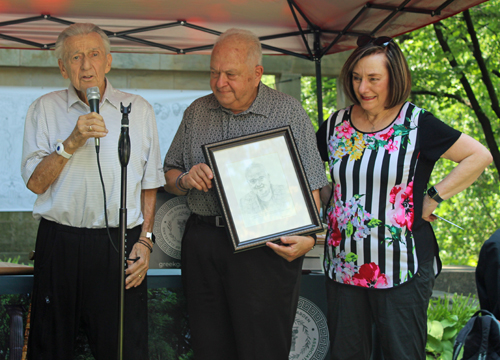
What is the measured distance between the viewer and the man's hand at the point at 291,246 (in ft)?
7.20

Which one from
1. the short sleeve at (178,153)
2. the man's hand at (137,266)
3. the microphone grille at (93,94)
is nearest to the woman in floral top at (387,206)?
the short sleeve at (178,153)

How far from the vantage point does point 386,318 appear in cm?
221

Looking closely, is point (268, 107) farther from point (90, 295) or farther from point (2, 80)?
point (2, 80)

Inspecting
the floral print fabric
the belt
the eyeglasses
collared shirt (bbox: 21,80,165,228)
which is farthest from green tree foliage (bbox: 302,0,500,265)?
→ collared shirt (bbox: 21,80,165,228)

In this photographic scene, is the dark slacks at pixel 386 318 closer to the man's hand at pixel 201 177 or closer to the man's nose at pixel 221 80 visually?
the man's hand at pixel 201 177

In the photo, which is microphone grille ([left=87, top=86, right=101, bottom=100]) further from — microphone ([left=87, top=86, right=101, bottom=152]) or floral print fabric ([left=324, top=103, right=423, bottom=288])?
floral print fabric ([left=324, top=103, right=423, bottom=288])

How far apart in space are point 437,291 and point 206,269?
16.4 feet

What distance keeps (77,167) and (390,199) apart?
1565mm

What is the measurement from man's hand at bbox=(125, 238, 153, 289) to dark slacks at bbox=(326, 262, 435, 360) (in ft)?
3.30

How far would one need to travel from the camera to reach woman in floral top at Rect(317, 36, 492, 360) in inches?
87.3

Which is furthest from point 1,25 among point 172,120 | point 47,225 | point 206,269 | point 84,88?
point 172,120

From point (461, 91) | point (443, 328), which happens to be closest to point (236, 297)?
point (443, 328)

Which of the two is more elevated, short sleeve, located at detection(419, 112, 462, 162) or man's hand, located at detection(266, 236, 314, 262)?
short sleeve, located at detection(419, 112, 462, 162)

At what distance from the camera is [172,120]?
704 centimetres
